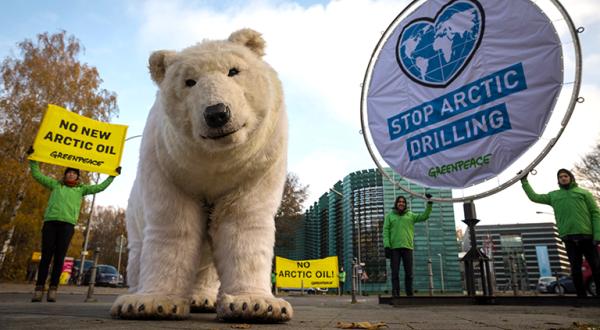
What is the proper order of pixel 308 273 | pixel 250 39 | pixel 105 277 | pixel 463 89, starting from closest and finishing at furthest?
1. pixel 250 39
2. pixel 463 89
3. pixel 308 273
4. pixel 105 277

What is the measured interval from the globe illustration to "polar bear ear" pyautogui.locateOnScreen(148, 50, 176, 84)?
12.8 feet

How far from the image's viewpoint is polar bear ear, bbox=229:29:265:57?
2771 millimetres

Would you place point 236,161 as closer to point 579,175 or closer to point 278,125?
point 278,125

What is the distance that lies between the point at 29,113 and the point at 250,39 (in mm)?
20149

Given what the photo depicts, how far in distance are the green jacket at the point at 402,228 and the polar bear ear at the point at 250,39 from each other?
4.66m

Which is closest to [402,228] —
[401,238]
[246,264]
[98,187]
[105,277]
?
[401,238]

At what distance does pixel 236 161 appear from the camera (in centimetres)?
238

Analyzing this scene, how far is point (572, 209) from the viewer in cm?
535

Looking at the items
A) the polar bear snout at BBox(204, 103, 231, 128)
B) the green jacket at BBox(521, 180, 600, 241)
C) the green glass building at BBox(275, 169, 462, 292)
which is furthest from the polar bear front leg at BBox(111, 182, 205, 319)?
the green glass building at BBox(275, 169, 462, 292)

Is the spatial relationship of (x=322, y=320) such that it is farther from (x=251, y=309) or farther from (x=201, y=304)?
(x=201, y=304)

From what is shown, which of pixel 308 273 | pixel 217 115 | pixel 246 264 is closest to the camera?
pixel 217 115

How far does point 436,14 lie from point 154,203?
4.77 m

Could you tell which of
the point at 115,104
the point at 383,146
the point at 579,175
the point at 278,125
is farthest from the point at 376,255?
the point at 278,125

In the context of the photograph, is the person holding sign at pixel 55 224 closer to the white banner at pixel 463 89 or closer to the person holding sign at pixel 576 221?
the white banner at pixel 463 89
